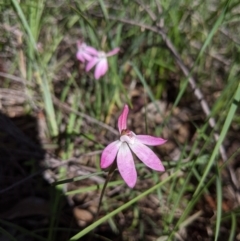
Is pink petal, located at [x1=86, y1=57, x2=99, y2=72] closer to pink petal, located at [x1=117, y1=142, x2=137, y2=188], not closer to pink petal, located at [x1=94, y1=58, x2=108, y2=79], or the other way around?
pink petal, located at [x1=94, y1=58, x2=108, y2=79]

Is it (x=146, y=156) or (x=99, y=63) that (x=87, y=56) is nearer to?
(x=99, y=63)

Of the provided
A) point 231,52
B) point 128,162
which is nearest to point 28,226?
point 128,162

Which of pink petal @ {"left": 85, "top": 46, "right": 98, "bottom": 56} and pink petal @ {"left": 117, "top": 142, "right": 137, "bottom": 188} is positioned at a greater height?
pink petal @ {"left": 117, "top": 142, "right": 137, "bottom": 188}

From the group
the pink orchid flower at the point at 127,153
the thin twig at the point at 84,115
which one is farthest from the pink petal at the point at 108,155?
the thin twig at the point at 84,115

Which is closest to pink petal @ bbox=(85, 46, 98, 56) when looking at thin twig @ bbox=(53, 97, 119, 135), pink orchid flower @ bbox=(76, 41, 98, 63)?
pink orchid flower @ bbox=(76, 41, 98, 63)

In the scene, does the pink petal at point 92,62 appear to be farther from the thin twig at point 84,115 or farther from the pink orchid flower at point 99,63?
the thin twig at point 84,115

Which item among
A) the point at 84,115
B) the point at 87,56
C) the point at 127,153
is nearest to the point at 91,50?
the point at 87,56

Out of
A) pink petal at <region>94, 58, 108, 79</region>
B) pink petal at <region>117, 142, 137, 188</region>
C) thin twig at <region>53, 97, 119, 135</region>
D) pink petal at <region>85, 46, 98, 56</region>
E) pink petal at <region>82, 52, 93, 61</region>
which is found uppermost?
pink petal at <region>117, 142, 137, 188</region>
